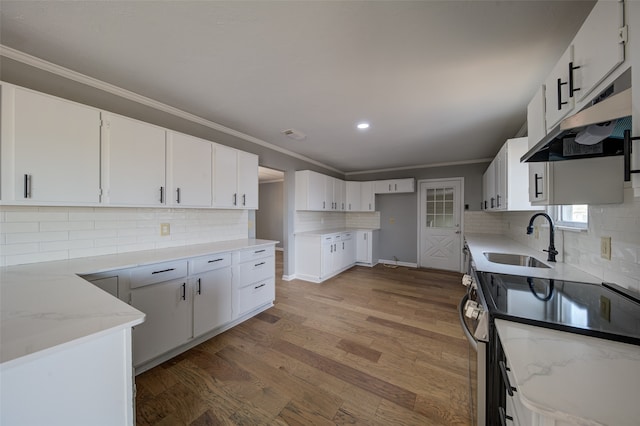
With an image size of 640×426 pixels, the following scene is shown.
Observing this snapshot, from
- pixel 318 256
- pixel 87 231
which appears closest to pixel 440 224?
pixel 318 256

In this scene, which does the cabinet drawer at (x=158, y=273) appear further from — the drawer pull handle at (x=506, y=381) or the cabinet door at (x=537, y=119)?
the cabinet door at (x=537, y=119)

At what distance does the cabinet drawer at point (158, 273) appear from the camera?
1.77 metres

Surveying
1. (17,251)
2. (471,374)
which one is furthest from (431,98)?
(17,251)

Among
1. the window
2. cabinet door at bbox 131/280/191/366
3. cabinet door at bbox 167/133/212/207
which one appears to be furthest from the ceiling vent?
the window

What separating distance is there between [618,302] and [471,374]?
1.19 m

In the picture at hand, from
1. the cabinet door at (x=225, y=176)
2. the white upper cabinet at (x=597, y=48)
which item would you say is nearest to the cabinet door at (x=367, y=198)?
the cabinet door at (x=225, y=176)

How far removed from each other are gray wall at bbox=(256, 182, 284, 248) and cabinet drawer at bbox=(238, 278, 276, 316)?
14.8 feet

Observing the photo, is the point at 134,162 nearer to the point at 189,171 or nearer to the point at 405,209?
the point at 189,171

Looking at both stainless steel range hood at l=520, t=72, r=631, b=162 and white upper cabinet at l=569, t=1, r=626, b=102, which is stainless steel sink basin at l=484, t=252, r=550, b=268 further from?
white upper cabinet at l=569, t=1, r=626, b=102

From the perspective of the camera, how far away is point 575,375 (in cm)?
61

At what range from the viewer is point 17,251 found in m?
1.63

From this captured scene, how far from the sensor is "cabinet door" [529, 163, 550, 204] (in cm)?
160

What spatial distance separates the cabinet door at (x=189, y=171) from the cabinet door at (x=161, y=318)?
846 mm

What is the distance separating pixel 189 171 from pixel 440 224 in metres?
5.06
